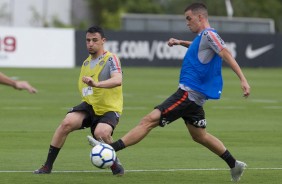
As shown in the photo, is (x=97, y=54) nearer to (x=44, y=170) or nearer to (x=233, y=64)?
(x=44, y=170)

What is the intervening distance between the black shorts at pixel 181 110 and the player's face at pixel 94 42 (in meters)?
1.23

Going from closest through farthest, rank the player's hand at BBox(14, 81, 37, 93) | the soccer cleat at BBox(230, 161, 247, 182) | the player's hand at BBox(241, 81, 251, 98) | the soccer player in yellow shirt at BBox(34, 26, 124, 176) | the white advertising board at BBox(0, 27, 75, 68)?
1. the player's hand at BBox(14, 81, 37, 93)
2. the player's hand at BBox(241, 81, 251, 98)
3. the soccer cleat at BBox(230, 161, 247, 182)
4. the soccer player in yellow shirt at BBox(34, 26, 124, 176)
5. the white advertising board at BBox(0, 27, 75, 68)

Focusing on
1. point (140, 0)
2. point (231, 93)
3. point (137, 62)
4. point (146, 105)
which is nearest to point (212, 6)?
point (140, 0)

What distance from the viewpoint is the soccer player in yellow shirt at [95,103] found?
12039mm

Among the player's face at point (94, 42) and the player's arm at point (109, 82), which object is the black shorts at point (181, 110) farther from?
the player's face at point (94, 42)

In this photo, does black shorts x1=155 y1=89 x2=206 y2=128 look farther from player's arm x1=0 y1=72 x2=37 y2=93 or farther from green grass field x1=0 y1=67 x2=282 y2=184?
player's arm x1=0 y1=72 x2=37 y2=93

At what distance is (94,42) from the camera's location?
1218 cm

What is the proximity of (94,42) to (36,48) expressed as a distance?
31606 mm

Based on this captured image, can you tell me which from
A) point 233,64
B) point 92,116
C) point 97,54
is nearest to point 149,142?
point 92,116

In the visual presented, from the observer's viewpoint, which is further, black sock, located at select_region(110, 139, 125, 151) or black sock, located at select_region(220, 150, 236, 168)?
black sock, located at select_region(220, 150, 236, 168)

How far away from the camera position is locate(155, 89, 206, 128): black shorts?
38.0ft

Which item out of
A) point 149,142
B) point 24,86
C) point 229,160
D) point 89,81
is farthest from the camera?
point 149,142

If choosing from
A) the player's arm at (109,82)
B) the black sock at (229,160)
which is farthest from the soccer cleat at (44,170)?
the black sock at (229,160)

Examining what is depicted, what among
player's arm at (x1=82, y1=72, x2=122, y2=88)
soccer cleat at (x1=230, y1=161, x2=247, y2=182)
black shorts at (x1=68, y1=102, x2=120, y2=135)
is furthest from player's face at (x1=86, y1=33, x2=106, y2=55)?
soccer cleat at (x1=230, y1=161, x2=247, y2=182)
